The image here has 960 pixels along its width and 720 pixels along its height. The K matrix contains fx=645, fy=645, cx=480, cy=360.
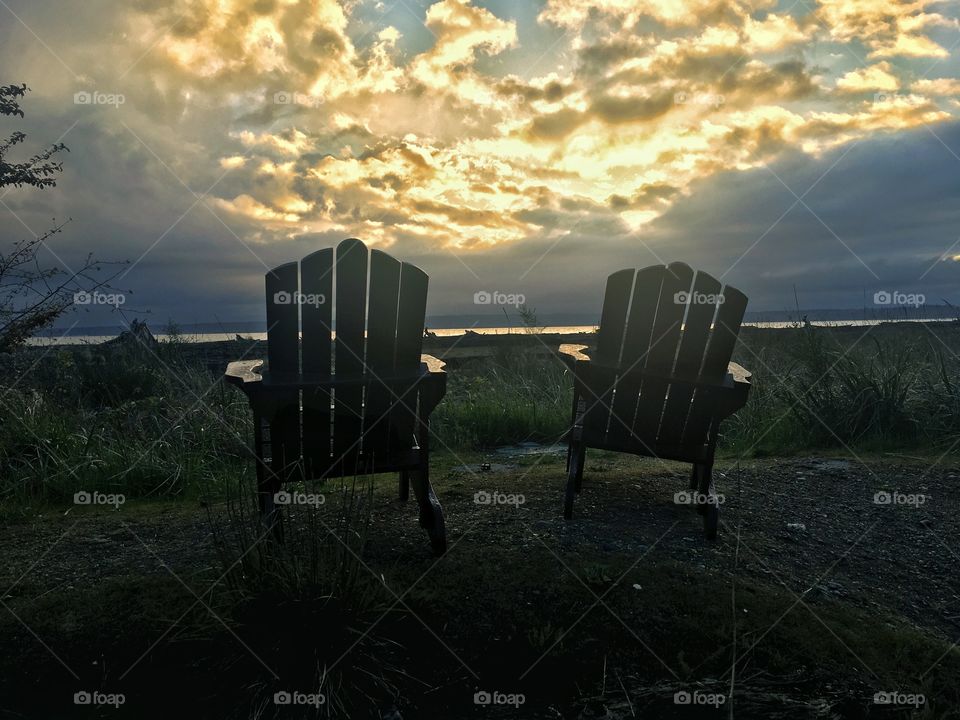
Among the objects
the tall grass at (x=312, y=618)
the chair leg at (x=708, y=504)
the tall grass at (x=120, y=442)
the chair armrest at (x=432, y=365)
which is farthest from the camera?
the tall grass at (x=120, y=442)

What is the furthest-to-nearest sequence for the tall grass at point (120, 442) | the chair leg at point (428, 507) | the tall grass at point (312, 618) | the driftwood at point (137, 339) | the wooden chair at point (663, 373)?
the driftwood at point (137, 339) → the tall grass at point (120, 442) → the wooden chair at point (663, 373) → the chair leg at point (428, 507) → the tall grass at point (312, 618)

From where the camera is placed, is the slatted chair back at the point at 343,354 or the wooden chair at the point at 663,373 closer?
the slatted chair back at the point at 343,354

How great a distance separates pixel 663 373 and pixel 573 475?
727mm

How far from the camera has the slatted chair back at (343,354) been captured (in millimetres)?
2906

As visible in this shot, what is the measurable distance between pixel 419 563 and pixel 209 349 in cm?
924

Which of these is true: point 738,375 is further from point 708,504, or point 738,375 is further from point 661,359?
point 708,504

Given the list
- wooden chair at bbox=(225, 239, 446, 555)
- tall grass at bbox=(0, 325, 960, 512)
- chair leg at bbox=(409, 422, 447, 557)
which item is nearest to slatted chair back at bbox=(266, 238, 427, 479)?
wooden chair at bbox=(225, 239, 446, 555)

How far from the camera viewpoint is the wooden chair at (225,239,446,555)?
2.89 meters

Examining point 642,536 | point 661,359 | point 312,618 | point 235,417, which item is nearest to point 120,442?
point 235,417

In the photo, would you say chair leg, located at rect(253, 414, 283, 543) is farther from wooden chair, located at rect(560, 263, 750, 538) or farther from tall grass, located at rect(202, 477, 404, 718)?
wooden chair, located at rect(560, 263, 750, 538)

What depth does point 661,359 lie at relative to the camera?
348 centimetres

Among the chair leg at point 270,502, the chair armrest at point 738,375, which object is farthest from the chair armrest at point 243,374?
Answer: the chair armrest at point 738,375

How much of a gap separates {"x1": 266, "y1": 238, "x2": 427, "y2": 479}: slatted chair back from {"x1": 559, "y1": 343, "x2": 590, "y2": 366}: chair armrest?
970 millimetres

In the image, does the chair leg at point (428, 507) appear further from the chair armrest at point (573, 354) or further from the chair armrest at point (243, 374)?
the chair armrest at point (573, 354)
